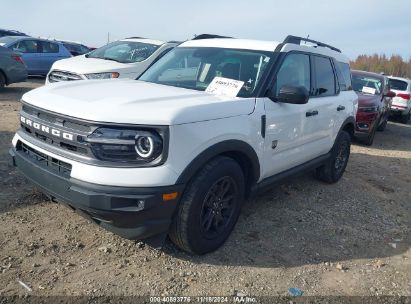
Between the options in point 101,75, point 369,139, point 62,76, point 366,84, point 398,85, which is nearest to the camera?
point 101,75

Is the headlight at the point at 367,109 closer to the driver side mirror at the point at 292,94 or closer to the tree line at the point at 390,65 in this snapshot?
the driver side mirror at the point at 292,94

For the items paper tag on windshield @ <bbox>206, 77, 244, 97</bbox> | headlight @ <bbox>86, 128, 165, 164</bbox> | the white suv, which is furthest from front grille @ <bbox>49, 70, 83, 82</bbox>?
headlight @ <bbox>86, 128, 165, 164</bbox>

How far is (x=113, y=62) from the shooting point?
8.49 meters

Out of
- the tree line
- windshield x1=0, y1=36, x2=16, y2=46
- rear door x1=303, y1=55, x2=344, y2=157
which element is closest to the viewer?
rear door x1=303, y1=55, x2=344, y2=157

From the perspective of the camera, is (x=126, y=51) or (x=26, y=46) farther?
(x=26, y=46)

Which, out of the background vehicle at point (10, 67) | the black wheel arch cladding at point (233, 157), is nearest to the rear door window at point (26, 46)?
the background vehicle at point (10, 67)

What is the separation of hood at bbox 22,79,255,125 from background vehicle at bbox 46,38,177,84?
3795mm

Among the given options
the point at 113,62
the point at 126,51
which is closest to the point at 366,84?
the point at 126,51

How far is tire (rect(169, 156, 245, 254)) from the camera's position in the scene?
10.2 feet

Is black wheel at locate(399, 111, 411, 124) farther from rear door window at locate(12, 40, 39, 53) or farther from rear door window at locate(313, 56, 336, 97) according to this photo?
rear door window at locate(12, 40, 39, 53)

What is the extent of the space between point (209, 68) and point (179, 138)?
1446mm

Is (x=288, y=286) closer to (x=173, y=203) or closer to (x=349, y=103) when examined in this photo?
(x=173, y=203)

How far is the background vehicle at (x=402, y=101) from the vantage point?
14266 mm

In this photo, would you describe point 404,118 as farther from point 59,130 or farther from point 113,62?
point 59,130
